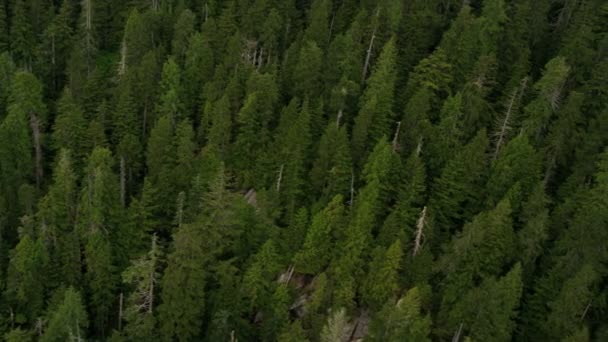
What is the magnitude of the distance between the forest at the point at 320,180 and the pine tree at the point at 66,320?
155 millimetres

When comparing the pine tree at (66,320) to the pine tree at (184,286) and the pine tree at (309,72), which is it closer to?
the pine tree at (184,286)

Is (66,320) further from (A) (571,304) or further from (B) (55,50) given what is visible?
(B) (55,50)

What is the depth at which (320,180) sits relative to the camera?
62562mm

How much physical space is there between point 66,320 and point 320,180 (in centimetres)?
2170

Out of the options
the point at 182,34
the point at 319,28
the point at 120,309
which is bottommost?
the point at 120,309

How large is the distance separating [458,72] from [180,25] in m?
29.0

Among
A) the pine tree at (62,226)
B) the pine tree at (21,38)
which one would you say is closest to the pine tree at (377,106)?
the pine tree at (62,226)

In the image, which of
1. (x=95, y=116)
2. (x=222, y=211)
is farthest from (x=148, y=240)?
(x=95, y=116)

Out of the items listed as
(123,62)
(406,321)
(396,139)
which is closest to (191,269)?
(406,321)

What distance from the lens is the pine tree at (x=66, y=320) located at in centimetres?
5406

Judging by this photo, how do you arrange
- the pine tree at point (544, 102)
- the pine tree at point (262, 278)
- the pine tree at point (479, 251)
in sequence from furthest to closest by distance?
the pine tree at point (544, 102)
the pine tree at point (262, 278)
the pine tree at point (479, 251)

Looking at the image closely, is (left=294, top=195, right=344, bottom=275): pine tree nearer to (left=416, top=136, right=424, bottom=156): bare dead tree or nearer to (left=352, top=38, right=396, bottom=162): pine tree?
(left=352, top=38, right=396, bottom=162): pine tree

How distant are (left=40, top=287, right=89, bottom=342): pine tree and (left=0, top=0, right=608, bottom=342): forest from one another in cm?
15

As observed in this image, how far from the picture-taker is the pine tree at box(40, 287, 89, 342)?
5406 cm
